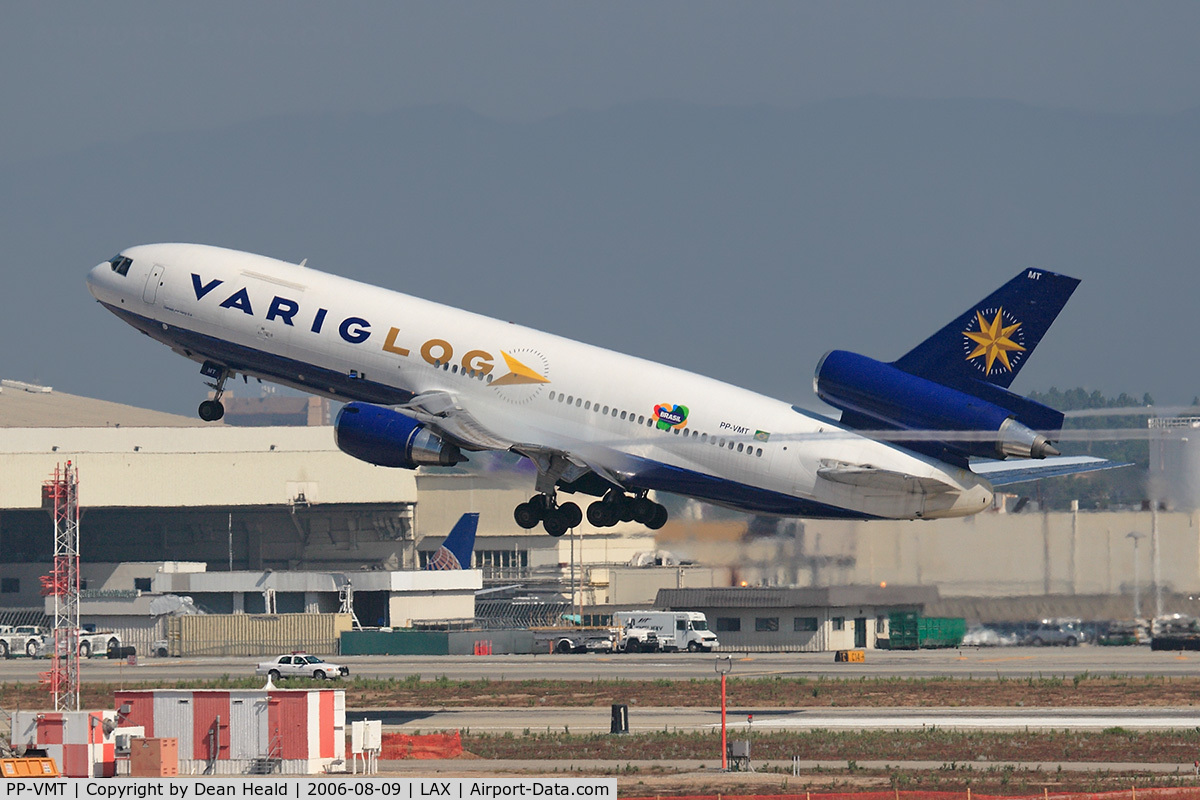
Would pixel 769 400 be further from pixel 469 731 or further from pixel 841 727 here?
pixel 469 731

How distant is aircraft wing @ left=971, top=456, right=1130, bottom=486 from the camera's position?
5500cm

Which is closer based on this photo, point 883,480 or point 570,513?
point 883,480

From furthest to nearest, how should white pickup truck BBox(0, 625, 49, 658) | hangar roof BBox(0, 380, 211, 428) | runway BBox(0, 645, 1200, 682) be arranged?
hangar roof BBox(0, 380, 211, 428)
white pickup truck BBox(0, 625, 49, 658)
runway BBox(0, 645, 1200, 682)

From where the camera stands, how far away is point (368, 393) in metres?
58.0

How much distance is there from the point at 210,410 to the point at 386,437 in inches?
435

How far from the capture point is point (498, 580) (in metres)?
136

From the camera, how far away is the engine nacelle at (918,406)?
50.6 meters

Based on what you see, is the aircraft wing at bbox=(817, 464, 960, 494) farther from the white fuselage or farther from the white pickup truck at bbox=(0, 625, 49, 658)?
the white pickup truck at bbox=(0, 625, 49, 658)

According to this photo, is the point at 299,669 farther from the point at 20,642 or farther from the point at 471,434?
the point at 20,642

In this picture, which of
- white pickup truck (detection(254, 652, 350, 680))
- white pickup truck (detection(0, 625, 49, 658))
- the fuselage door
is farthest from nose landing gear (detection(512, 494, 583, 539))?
white pickup truck (detection(0, 625, 49, 658))

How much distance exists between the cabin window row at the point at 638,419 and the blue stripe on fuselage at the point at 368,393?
120cm

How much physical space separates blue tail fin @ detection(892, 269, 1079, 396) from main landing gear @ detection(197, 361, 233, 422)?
84.9 feet

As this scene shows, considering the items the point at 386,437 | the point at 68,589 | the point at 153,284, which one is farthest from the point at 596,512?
the point at 68,589

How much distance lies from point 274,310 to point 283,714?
578 inches
